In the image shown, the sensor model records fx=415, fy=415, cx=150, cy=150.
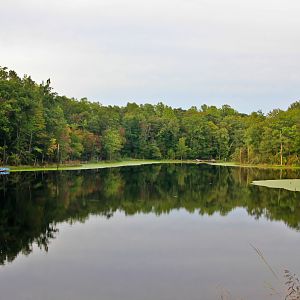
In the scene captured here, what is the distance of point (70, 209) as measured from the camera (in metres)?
19.8

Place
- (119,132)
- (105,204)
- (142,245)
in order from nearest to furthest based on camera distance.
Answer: (142,245), (105,204), (119,132)

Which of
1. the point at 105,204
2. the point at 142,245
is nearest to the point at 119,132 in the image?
the point at 105,204

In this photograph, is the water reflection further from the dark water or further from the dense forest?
the dense forest

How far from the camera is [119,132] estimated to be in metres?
81.7

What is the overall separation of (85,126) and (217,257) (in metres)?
60.5

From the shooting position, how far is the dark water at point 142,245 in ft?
30.5

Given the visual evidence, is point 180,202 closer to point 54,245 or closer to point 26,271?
point 54,245

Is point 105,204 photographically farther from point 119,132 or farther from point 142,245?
point 119,132

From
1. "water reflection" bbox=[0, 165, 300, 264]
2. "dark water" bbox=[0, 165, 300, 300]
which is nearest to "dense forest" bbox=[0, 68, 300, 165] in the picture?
"water reflection" bbox=[0, 165, 300, 264]

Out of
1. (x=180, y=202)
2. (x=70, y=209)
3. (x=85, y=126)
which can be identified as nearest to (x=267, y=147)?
(x=85, y=126)

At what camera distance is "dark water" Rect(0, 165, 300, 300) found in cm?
929

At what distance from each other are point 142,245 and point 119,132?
6899 centimetres

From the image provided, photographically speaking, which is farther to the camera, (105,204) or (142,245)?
A: (105,204)

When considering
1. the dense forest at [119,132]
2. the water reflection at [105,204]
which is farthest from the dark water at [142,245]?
the dense forest at [119,132]
